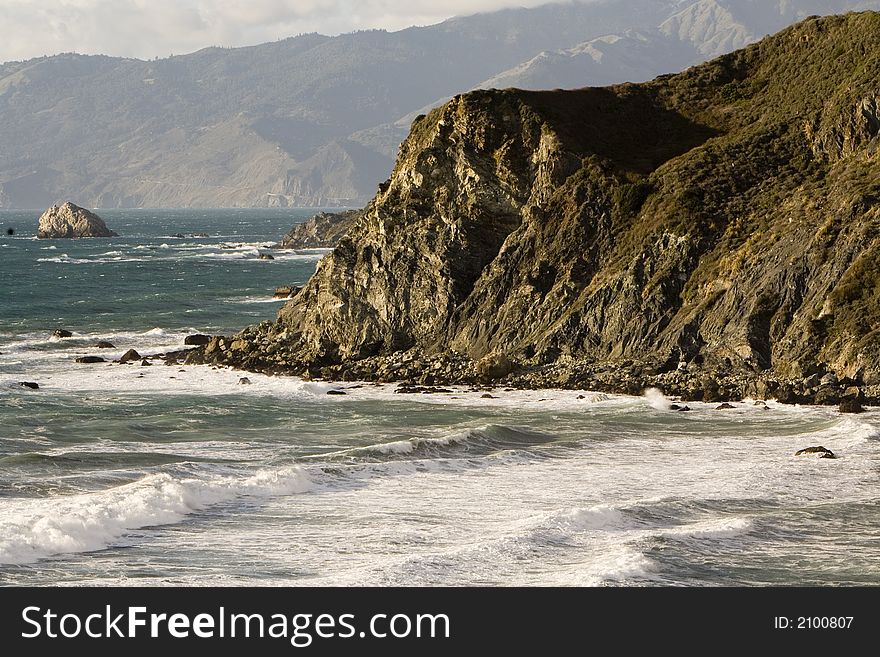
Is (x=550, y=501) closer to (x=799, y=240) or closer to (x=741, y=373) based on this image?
(x=741, y=373)

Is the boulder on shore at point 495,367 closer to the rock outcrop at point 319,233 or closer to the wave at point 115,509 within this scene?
the wave at point 115,509

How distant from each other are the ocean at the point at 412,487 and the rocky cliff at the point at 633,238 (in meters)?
4.41

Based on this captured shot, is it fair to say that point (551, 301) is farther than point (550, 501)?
Yes

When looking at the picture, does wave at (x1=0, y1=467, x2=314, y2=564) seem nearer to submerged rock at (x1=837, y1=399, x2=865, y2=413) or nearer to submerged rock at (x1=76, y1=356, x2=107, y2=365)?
submerged rock at (x1=837, y1=399, x2=865, y2=413)

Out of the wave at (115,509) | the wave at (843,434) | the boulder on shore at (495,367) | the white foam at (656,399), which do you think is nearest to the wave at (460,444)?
the wave at (115,509)

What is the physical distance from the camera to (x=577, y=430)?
1881 inches

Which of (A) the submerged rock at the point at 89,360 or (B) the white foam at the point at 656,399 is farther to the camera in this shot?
(A) the submerged rock at the point at 89,360

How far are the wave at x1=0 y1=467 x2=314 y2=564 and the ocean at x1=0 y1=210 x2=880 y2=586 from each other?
2.8 inches

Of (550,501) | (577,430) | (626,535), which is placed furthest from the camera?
(577,430)

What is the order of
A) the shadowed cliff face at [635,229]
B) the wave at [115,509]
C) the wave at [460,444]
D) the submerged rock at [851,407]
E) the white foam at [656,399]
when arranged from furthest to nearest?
1. the shadowed cliff face at [635,229]
2. the white foam at [656,399]
3. the submerged rock at [851,407]
4. the wave at [460,444]
5. the wave at [115,509]

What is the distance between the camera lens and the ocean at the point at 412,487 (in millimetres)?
28828

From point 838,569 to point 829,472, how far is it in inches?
439

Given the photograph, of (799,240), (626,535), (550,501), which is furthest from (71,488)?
(799,240)

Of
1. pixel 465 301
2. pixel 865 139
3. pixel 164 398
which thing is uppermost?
pixel 865 139
